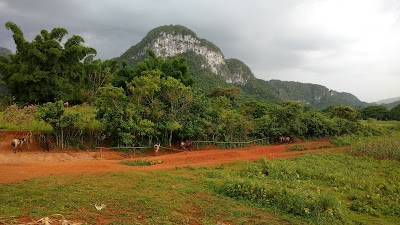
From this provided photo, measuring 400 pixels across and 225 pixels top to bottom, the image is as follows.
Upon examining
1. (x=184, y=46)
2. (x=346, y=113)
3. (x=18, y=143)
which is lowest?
(x=18, y=143)

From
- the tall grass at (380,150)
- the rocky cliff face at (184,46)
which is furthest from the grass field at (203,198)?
the rocky cliff face at (184,46)

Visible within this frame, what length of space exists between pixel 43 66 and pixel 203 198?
21.9 meters

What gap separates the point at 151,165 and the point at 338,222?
9.07m

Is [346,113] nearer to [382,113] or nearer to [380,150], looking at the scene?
[380,150]

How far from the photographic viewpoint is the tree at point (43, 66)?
24500 millimetres

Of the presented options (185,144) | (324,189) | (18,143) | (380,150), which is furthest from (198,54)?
(324,189)

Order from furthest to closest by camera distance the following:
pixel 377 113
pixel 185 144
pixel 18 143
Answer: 1. pixel 377 113
2. pixel 185 144
3. pixel 18 143

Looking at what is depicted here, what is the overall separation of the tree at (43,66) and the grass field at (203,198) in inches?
692

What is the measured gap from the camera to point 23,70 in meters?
24.2

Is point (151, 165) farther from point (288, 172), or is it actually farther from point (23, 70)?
point (23, 70)

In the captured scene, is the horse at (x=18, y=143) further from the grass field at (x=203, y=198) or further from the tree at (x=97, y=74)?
the tree at (x=97, y=74)

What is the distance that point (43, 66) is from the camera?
25.5m

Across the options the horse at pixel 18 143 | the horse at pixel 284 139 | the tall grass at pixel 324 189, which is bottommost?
the tall grass at pixel 324 189

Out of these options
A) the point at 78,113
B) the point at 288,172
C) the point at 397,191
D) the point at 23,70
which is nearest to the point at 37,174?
the point at 78,113
